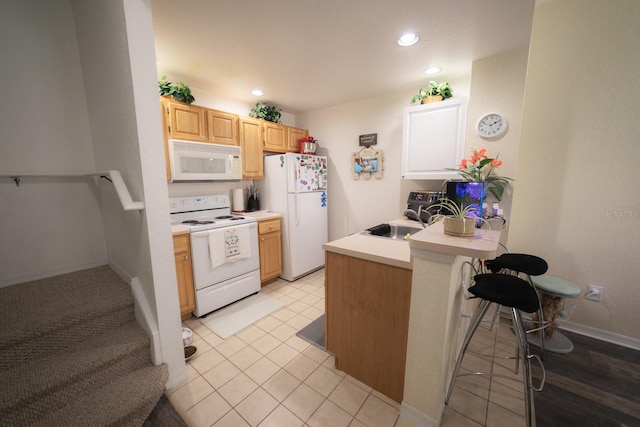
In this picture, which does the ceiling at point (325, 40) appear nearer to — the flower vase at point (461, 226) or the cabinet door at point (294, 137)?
the cabinet door at point (294, 137)

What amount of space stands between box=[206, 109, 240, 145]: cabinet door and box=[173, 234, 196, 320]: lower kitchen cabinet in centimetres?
120

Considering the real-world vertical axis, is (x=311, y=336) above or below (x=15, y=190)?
below

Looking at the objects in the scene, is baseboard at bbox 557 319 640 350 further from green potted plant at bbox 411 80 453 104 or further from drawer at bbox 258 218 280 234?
drawer at bbox 258 218 280 234

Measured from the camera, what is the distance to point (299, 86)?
274cm

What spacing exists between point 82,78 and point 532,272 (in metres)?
3.44

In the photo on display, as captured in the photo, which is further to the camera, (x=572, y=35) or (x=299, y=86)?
(x=299, y=86)

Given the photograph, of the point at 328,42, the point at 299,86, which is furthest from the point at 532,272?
the point at 299,86

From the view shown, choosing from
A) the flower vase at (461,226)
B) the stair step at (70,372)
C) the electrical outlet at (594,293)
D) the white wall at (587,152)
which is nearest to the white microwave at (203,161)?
the stair step at (70,372)

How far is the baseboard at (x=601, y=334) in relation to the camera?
6.13 feet

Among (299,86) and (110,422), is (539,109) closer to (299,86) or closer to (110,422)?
(299,86)

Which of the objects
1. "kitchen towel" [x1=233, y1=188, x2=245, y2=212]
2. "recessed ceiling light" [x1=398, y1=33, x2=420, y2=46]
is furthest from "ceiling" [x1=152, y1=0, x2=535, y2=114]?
"kitchen towel" [x1=233, y1=188, x2=245, y2=212]

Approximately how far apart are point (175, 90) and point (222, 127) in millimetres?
559

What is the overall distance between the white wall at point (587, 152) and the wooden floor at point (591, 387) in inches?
10.4

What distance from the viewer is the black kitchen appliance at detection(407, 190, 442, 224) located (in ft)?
8.25
